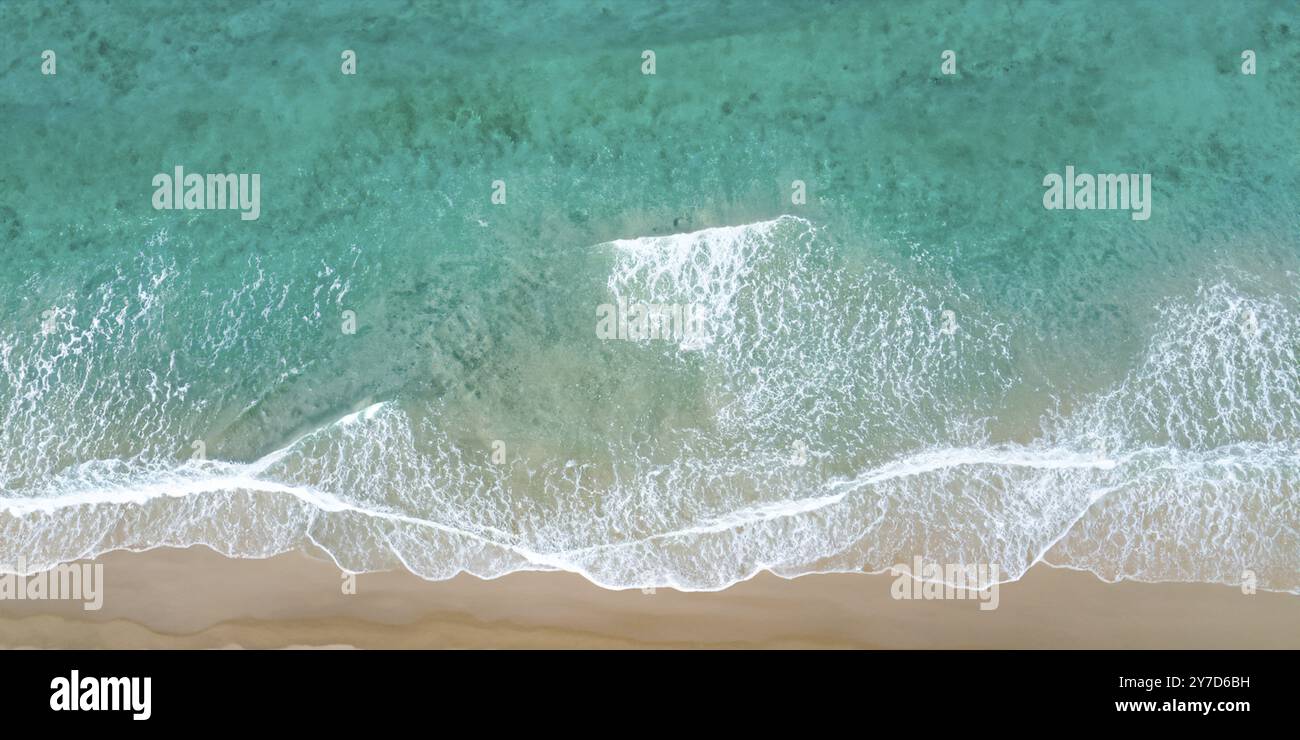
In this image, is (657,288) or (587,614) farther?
(657,288)

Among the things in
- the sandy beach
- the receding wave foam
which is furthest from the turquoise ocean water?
the sandy beach

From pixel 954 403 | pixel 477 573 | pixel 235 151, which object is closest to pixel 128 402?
pixel 235 151

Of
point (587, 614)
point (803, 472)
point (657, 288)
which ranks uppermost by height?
point (657, 288)

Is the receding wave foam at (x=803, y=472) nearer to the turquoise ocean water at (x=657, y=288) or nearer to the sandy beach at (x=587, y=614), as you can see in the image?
the turquoise ocean water at (x=657, y=288)

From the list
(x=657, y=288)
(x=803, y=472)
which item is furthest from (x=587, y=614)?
(x=657, y=288)

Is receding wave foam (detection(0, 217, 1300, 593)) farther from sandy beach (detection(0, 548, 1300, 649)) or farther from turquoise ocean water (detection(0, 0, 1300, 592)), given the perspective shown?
sandy beach (detection(0, 548, 1300, 649))

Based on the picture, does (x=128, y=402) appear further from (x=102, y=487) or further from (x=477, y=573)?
(x=477, y=573)

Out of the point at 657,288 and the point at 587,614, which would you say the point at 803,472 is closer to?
the point at 657,288
